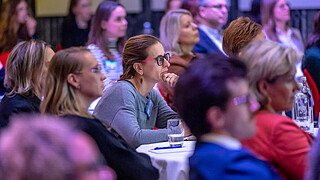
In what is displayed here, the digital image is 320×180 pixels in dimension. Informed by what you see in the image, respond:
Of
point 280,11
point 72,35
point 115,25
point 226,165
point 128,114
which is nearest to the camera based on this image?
point 226,165

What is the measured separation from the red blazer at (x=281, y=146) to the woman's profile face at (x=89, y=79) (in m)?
0.96

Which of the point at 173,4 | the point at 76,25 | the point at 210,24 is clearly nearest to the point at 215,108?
the point at 210,24

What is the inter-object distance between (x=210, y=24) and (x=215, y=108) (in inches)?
171

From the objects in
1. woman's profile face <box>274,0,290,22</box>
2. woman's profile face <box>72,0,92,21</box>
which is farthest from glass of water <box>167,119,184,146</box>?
woman's profile face <box>72,0,92,21</box>

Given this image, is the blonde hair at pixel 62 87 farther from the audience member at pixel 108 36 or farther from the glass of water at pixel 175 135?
the audience member at pixel 108 36

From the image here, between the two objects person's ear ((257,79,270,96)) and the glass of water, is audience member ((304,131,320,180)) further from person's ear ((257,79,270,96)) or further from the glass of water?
the glass of water

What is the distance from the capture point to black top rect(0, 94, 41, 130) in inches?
131

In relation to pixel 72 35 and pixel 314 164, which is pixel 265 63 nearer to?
pixel 314 164

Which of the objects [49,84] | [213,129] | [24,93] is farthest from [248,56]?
[24,93]

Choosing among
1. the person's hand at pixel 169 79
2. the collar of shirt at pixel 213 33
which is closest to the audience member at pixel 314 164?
the person's hand at pixel 169 79

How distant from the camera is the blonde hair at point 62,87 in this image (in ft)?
8.09

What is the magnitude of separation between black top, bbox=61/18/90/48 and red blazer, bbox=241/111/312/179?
4924 mm

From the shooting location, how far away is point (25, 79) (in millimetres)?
→ 3439

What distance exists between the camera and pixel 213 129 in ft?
5.48
